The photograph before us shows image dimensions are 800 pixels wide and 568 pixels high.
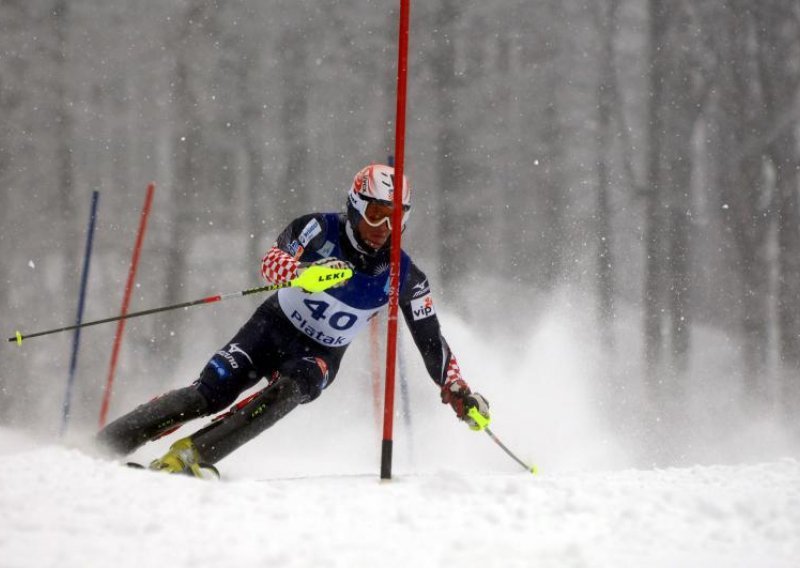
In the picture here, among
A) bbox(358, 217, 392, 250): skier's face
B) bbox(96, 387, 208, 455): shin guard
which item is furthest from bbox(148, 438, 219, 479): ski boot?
bbox(358, 217, 392, 250): skier's face

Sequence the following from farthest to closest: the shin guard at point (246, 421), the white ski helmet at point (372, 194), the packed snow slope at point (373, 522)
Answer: the white ski helmet at point (372, 194)
the shin guard at point (246, 421)
the packed snow slope at point (373, 522)

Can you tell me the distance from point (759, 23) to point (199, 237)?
A: 7560 millimetres

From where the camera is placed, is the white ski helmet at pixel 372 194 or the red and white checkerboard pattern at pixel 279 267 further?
the white ski helmet at pixel 372 194

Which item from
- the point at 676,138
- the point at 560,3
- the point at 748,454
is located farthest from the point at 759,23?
the point at 748,454

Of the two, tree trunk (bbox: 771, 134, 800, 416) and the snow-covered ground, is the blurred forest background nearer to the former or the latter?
tree trunk (bbox: 771, 134, 800, 416)

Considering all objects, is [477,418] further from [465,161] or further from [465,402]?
[465,161]

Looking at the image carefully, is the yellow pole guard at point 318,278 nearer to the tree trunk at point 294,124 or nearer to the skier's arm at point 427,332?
the skier's arm at point 427,332

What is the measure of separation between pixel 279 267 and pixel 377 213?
0.52 m

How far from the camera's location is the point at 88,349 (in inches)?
351

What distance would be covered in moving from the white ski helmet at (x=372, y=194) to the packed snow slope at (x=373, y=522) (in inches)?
53.3

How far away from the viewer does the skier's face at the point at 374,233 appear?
336cm

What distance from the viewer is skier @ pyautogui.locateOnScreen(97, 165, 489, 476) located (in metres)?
3.08

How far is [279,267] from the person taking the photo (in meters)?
3.09

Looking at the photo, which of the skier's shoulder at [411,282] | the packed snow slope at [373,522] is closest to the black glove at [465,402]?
the skier's shoulder at [411,282]
